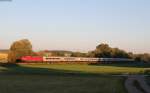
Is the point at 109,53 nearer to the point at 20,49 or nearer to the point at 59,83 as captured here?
the point at 20,49

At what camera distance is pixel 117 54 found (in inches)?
5443

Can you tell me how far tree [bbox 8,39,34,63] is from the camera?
132 meters

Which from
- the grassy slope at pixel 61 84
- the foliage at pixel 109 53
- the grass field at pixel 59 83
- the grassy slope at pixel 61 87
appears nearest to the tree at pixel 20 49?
the foliage at pixel 109 53

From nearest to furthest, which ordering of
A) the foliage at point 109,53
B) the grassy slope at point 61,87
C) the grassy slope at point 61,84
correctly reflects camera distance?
1. the grassy slope at point 61,87
2. the grassy slope at point 61,84
3. the foliage at point 109,53

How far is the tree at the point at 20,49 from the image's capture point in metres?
132

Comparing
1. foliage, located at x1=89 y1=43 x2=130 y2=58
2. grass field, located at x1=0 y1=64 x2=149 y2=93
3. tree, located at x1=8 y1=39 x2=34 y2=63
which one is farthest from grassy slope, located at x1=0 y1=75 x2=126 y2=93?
foliage, located at x1=89 y1=43 x2=130 y2=58

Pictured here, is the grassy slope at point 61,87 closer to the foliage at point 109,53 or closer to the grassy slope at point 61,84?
the grassy slope at point 61,84

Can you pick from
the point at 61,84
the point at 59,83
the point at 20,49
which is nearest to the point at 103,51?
the point at 20,49

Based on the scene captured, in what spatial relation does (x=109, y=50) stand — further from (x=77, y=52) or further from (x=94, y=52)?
(x=77, y=52)

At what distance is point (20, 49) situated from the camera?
137 m

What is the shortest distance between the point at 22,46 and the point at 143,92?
117422 mm

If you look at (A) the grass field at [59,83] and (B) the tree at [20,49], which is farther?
(B) the tree at [20,49]

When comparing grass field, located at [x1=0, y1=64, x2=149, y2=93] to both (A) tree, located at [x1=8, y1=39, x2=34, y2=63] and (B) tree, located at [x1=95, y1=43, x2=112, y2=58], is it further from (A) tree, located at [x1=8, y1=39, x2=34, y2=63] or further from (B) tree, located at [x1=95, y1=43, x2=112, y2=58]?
(B) tree, located at [x1=95, y1=43, x2=112, y2=58]

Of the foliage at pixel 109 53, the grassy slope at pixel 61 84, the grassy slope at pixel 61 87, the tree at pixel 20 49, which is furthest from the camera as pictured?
the foliage at pixel 109 53
